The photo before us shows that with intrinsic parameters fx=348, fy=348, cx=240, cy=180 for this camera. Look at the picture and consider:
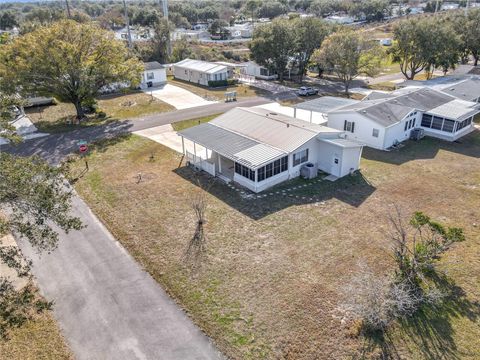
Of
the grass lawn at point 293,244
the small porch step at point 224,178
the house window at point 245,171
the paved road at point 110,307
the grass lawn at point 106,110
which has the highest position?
the house window at point 245,171

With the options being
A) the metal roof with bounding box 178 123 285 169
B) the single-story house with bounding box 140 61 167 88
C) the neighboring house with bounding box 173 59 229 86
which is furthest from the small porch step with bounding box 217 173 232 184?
the single-story house with bounding box 140 61 167 88

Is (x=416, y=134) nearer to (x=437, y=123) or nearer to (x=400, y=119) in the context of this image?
(x=437, y=123)

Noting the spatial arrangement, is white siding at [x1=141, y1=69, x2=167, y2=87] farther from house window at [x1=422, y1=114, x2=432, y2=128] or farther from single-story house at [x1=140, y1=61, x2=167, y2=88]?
house window at [x1=422, y1=114, x2=432, y2=128]

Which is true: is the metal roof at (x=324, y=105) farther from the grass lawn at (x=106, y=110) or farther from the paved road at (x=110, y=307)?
the paved road at (x=110, y=307)

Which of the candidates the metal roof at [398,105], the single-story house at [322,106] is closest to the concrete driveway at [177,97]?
the single-story house at [322,106]

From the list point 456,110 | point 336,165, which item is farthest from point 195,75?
point 456,110

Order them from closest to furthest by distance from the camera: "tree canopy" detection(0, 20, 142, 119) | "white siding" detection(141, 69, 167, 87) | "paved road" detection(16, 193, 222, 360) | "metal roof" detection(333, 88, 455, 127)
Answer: "paved road" detection(16, 193, 222, 360)
"metal roof" detection(333, 88, 455, 127)
"tree canopy" detection(0, 20, 142, 119)
"white siding" detection(141, 69, 167, 87)
